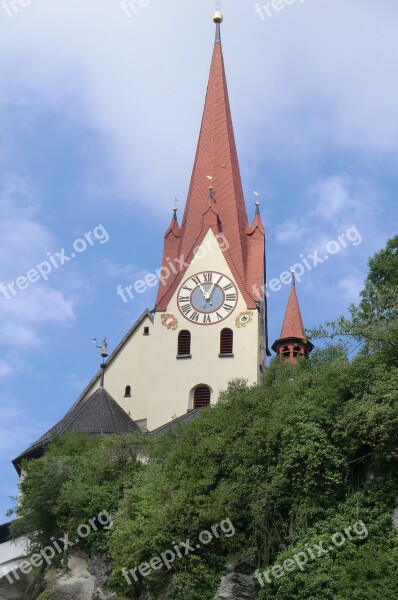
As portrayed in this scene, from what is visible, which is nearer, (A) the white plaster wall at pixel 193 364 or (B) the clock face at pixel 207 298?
(A) the white plaster wall at pixel 193 364

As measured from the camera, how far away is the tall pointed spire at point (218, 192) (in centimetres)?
4988

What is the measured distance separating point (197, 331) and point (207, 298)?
150 centimetres

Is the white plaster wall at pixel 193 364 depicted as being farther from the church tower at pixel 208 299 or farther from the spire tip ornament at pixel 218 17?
the spire tip ornament at pixel 218 17

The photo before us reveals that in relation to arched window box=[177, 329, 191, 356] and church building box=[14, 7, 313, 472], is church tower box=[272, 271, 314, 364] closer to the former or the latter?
church building box=[14, 7, 313, 472]

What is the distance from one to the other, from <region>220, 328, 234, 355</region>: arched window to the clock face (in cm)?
52

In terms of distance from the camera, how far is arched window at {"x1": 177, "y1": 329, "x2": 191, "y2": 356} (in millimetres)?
47938

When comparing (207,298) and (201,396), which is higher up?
(207,298)

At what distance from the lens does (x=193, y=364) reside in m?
47.6

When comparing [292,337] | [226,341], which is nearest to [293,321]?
[292,337]

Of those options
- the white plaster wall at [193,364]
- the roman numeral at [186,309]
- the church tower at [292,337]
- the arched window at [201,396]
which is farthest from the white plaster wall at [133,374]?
the church tower at [292,337]

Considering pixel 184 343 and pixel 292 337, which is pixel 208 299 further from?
pixel 292 337

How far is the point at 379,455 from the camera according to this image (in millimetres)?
28125

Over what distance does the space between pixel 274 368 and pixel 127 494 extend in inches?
215

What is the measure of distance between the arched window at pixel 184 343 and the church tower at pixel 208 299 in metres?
0.04
